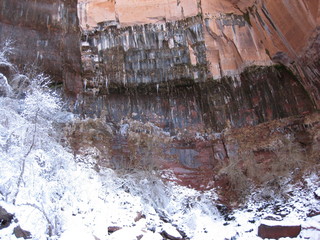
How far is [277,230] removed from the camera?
33.2 ft

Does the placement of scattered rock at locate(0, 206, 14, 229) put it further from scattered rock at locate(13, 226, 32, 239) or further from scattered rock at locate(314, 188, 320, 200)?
scattered rock at locate(314, 188, 320, 200)

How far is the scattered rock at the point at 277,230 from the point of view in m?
10.0

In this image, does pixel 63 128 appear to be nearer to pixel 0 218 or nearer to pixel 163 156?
pixel 163 156

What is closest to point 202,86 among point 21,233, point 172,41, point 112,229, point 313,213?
point 172,41

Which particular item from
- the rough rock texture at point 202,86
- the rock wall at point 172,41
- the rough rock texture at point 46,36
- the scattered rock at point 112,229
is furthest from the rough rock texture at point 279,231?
the rough rock texture at point 46,36

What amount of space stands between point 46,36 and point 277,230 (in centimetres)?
1280

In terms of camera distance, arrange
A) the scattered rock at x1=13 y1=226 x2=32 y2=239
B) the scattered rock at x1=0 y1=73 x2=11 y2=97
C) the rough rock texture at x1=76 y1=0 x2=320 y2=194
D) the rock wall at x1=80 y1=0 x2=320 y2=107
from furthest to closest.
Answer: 1. the rock wall at x1=80 y1=0 x2=320 y2=107
2. the rough rock texture at x1=76 y1=0 x2=320 y2=194
3. the scattered rock at x1=0 y1=73 x2=11 y2=97
4. the scattered rock at x1=13 y1=226 x2=32 y2=239

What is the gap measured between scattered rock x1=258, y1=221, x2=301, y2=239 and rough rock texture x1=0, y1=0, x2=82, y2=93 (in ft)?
32.5

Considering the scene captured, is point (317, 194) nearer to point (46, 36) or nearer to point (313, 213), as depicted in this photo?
point (313, 213)

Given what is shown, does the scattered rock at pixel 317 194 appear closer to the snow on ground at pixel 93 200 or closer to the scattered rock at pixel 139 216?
the snow on ground at pixel 93 200

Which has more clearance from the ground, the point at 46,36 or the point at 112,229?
the point at 46,36

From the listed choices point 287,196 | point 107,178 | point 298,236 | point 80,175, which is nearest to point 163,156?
point 107,178

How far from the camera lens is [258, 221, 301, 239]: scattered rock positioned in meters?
10.0

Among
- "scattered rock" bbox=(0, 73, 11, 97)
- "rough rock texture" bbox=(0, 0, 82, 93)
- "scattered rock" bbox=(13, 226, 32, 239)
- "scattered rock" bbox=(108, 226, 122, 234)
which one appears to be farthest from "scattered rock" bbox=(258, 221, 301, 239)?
"rough rock texture" bbox=(0, 0, 82, 93)
